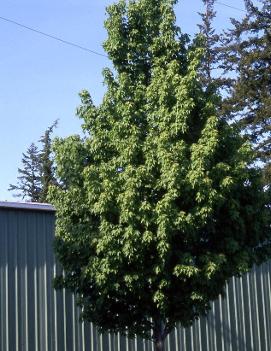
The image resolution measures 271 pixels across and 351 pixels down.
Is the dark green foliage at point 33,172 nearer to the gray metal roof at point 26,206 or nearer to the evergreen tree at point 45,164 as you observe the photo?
the evergreen tree at point 45,164

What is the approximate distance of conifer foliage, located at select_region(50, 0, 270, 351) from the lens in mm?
13594

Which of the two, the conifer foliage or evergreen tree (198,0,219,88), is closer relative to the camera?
the conifer foliage

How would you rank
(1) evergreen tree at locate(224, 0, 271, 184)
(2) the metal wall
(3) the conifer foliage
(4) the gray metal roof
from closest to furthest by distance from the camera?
(3) the conifer foliage < (2) the metal wall < (4) the gray metal roof < (1) evergreen tree at locate(224, 0, 271, 184)

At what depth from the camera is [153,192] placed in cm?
1386

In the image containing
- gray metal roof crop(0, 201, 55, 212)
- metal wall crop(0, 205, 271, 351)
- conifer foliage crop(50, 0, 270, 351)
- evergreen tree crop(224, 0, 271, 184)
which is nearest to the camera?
conifer foliage crop(50, 0, 270, 351)

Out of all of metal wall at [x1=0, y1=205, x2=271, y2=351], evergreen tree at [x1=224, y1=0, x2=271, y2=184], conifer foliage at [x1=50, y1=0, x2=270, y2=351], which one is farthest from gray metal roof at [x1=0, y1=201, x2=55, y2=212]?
evergreen tree at [x1=224, y1=0, x2=271, y2=184]

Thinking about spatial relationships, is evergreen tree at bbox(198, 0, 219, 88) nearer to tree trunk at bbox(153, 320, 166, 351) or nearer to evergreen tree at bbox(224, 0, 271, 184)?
evergreen tree at bbox(224, 0, 271, 184)

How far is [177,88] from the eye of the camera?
14.3m

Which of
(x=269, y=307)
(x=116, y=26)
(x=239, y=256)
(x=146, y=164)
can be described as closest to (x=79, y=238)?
(x=146, y=164)

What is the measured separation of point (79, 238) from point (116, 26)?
13.9ft

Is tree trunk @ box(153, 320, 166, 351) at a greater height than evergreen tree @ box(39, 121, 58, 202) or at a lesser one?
lesser

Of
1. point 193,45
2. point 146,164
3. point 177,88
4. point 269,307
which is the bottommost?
point 269,307

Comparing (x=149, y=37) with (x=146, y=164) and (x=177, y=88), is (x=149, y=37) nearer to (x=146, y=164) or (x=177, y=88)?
(x=177, y=88)

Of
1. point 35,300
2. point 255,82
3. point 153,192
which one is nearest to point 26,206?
point 35,300
